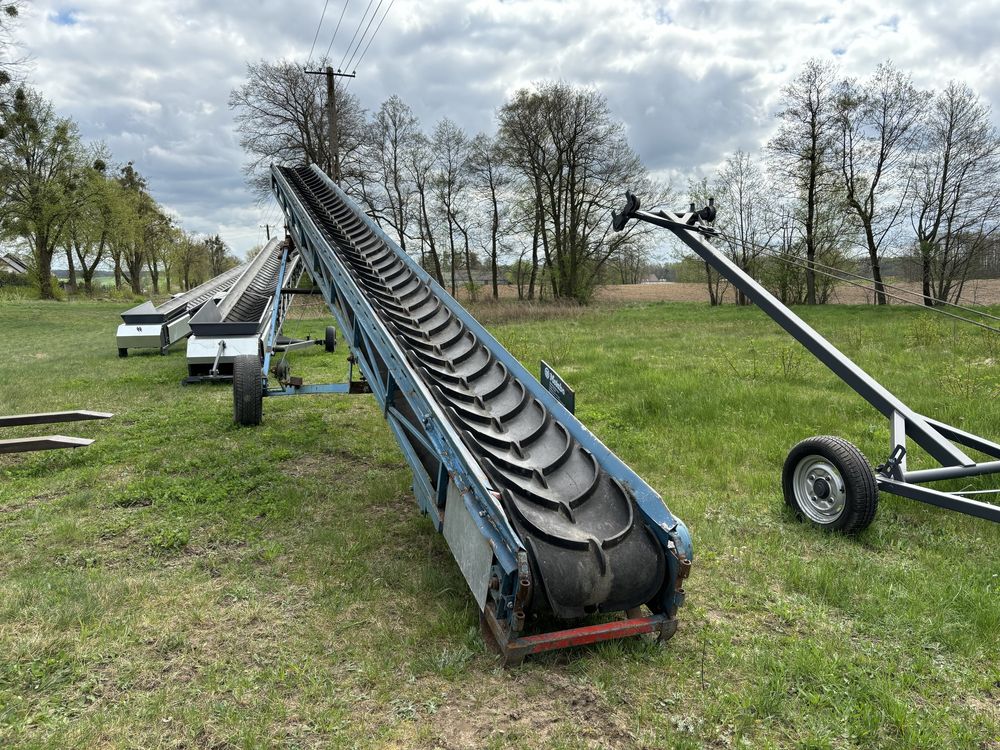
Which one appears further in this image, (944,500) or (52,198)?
(52,198)

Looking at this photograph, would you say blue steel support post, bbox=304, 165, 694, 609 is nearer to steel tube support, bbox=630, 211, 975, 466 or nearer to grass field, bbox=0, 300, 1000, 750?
grass field, bbox=0, 300, 1000, 750

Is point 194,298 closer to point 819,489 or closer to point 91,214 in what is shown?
point 819,489

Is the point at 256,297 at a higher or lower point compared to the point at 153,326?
higher

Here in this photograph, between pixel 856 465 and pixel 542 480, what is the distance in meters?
1.93

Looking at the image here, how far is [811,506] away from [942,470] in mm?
786

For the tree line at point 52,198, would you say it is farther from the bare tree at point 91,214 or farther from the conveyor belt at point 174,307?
the conveyor belt at point 174,307

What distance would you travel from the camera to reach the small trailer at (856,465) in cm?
348

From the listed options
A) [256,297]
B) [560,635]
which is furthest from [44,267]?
[560,635]

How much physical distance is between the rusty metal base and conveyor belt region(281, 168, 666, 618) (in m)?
0.08

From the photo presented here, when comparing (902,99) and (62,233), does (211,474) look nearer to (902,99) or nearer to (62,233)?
(902,99)

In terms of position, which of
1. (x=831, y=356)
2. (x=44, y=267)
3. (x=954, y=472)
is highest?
(x=44, y=267)

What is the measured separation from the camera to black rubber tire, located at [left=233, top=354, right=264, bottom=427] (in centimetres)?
653

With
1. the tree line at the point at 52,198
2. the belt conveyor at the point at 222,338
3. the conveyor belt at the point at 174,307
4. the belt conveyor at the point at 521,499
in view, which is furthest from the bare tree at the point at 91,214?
the belt conveyor at the point at 521,499

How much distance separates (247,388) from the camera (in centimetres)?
655
